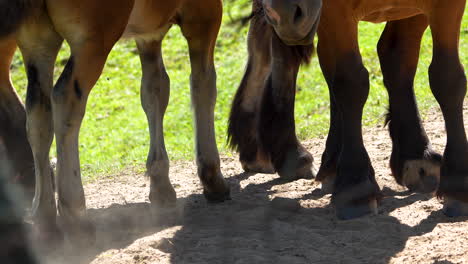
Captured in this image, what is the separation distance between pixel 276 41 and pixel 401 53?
1116 millimetres

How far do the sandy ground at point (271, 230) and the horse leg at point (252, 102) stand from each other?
0.52 metres

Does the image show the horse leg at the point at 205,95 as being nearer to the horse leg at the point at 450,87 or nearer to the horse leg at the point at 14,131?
the horse leg at the point at 14,131

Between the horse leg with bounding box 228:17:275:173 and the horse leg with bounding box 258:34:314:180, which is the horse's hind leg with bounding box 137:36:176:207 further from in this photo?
the horse leg with bounding box 228:17:275:173

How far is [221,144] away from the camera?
9164 millimetres

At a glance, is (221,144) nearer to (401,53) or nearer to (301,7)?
(401,53)

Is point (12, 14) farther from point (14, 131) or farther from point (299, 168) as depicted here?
point (299, 168)

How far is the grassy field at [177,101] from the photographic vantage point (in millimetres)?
9195

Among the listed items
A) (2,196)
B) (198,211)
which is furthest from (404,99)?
(2,196)

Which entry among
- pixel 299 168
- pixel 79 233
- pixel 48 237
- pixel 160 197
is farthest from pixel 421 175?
pixel 48 237

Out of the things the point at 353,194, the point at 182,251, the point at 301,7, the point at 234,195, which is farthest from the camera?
the point at 234,195

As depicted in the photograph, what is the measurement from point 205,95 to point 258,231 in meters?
1.37

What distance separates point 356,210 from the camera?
566cm

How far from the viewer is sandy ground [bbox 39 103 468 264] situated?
488 cm

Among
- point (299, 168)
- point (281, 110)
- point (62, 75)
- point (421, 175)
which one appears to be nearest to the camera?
point (62, 75)
